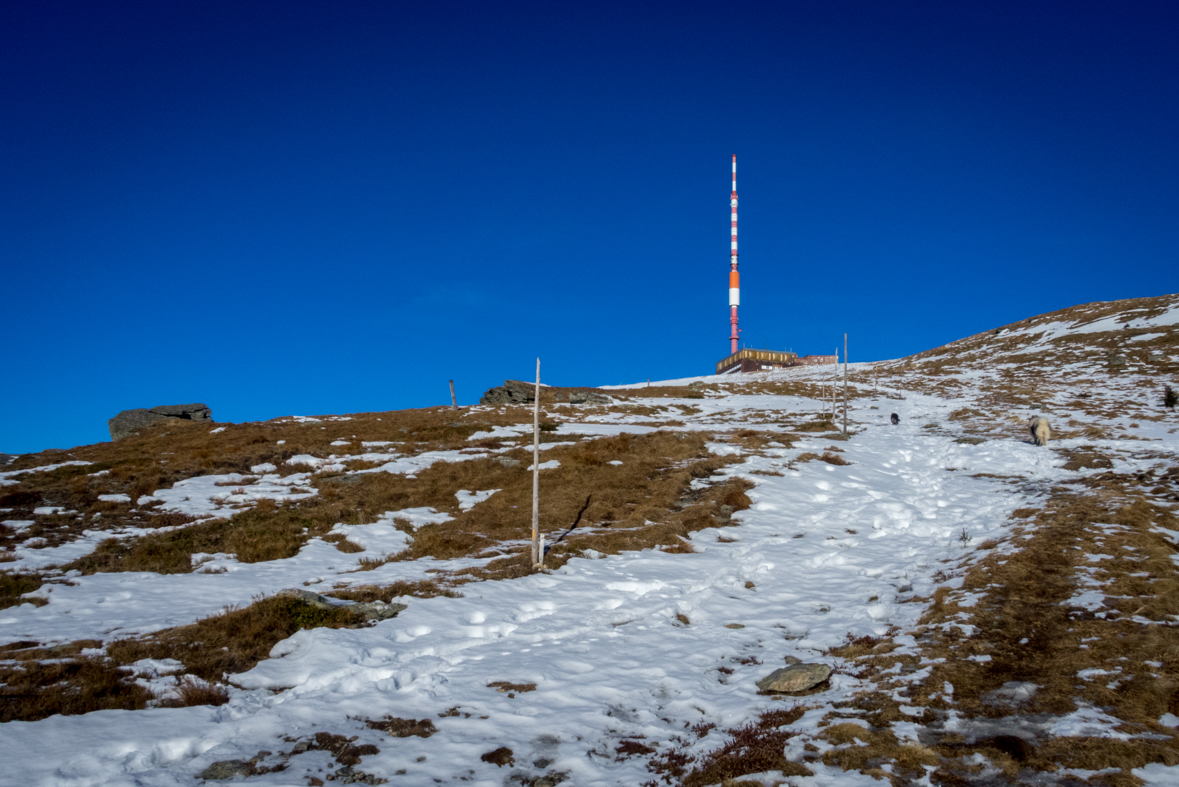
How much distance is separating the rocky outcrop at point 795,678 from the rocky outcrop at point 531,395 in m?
47.9

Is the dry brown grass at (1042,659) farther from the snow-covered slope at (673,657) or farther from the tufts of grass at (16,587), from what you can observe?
the tufts of grass at (16,587)

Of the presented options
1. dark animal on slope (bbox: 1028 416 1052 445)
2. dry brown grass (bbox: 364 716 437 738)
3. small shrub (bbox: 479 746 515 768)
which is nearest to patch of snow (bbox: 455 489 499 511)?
dry brown grass (bbox: 364 716 437 738)

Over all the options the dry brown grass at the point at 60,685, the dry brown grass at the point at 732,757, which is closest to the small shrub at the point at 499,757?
the dry brown grass at the point at 732,757

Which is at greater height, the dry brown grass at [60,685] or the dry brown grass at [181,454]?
the dry brown grass at [181,454]

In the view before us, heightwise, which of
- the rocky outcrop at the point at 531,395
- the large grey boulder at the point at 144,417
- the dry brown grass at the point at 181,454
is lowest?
the dry brown grass at the point at 181,454

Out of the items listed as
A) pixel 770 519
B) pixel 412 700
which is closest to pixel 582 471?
pixel 770 519

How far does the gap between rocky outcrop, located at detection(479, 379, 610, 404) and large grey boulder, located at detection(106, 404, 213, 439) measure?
26.5 m

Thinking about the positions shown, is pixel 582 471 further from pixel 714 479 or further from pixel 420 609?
pixel 420 609

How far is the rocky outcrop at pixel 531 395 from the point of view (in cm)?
5847

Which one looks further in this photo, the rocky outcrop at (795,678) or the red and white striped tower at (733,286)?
the red and white striped tower at (733,286)

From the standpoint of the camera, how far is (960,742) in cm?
706

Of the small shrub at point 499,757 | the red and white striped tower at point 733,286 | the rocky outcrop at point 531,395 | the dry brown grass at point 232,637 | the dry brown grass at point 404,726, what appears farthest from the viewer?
the red and white striped tower at point 733,286

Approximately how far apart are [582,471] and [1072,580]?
1779 cm

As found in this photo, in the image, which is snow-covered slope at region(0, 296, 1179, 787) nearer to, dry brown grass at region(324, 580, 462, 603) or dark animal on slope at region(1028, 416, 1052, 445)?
dry brown grass at region(324, 580, 462, 603)
